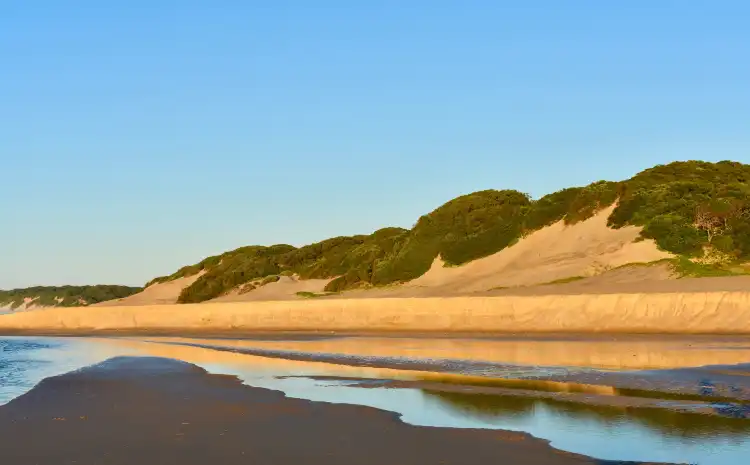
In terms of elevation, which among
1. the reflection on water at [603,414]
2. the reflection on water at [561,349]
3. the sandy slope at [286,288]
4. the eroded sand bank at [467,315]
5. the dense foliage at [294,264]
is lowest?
the reflection on water at [603,414]

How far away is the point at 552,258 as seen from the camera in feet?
185

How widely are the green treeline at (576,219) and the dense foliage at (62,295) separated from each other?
70931 mm

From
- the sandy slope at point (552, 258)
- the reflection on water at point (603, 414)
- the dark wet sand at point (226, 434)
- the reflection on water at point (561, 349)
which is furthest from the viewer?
the sandy slope at point (552, 258)

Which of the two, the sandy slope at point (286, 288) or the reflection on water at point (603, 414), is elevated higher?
the sandy slope at point (286, 288)

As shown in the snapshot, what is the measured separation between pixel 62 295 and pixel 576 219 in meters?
114

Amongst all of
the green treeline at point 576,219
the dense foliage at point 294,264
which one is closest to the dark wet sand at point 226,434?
the green treeline at point 576,219

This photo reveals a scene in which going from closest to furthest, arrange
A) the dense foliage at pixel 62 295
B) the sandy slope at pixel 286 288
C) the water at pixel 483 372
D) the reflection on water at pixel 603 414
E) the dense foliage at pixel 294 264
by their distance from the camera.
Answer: the water at pixel 483 372 < the reflection on water at pixel 603 414 < the sandy slope at pixel 286 288 < the dense foliage at pixel 294 264 < the dense foliage at pixel 62 295

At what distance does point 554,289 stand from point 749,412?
28.5m

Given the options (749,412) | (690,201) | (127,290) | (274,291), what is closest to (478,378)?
(749,412)

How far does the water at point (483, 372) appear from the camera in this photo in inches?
395

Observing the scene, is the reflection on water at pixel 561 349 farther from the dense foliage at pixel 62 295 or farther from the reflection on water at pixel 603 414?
the dense foliage at pixel 62 295

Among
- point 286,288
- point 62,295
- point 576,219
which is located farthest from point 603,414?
point 62,295

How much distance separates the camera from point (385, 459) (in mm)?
9016

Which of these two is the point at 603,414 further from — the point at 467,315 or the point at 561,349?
the point at 467,315
